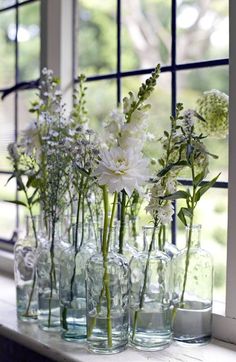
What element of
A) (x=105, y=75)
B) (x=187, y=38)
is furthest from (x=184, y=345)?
A: (x=187, y=38)

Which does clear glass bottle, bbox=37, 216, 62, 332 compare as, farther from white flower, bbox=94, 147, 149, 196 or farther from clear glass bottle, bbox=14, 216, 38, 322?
white flower, bbox=94, 147, 149, 196

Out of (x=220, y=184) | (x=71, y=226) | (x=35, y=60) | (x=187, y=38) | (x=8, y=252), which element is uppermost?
(x=187, y=38)

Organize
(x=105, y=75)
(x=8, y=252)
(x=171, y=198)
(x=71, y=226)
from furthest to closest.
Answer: (x=8, y=252) → (x=105, y=75) → (x=71, y=226) → (x=171, y=198)

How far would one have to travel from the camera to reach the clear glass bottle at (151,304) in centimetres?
111

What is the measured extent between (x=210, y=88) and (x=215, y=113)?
3.02 ft

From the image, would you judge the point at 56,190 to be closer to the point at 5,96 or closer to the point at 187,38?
the point at 5,96

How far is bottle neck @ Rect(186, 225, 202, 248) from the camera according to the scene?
1.11 metres

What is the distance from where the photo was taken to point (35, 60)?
1855mm

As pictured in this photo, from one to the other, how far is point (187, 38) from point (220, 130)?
1175mm

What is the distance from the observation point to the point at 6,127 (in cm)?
192

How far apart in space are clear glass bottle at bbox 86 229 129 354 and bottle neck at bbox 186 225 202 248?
14 cm

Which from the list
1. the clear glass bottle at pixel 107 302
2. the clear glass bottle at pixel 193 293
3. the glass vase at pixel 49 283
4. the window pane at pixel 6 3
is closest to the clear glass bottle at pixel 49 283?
the glass vase at pixel 49 283

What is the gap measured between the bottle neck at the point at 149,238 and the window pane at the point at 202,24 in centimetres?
48

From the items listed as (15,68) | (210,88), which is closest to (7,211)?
(15,68)
